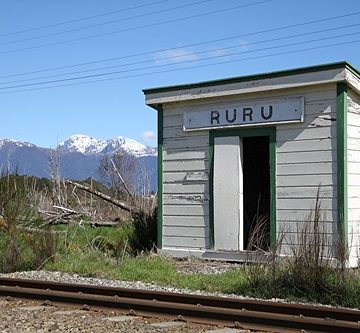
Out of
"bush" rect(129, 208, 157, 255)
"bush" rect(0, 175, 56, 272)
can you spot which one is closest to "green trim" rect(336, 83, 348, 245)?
"bush" rect(129, 208, 157, 255)

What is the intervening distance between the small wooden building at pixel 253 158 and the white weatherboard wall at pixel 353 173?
0.02 meters

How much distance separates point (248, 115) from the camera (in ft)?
44.9

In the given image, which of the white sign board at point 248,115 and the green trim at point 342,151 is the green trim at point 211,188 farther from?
the green trim at point 342,151

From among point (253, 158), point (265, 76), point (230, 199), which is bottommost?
point (230, 199)

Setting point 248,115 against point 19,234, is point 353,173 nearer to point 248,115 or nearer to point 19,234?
point 248,115

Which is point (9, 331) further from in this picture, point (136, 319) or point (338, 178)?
point (338, 178)

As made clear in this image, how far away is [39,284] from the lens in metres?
10.4

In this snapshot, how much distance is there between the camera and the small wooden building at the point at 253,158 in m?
12.5

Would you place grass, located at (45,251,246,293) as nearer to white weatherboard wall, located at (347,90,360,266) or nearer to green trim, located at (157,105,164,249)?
green trim, located at (157,105,164,249)

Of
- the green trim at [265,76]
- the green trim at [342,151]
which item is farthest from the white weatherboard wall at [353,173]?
the green trim at [265,76]

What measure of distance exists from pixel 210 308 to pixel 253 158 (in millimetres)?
8743

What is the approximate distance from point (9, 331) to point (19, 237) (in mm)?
6957

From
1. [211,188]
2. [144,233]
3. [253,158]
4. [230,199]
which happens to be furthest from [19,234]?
[253,158]

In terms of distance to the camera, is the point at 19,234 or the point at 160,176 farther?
the point at 160,176
